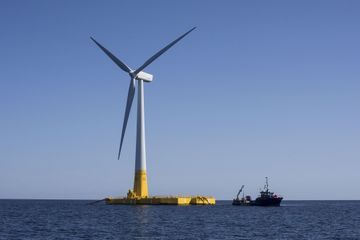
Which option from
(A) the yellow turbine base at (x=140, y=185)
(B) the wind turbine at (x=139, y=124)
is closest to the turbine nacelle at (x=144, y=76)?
(B) the wind turbine at (x=139, y=124)

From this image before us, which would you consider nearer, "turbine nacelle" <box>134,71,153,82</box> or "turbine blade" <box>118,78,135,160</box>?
"turbine blade" <box>118,78,135,160</box>

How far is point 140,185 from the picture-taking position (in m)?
188

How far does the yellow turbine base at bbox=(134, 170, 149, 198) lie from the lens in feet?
610

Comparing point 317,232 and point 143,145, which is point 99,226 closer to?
point 317,232

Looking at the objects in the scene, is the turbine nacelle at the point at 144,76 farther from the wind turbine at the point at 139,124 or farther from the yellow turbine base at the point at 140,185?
the yellow turbine base at the point at 140,185

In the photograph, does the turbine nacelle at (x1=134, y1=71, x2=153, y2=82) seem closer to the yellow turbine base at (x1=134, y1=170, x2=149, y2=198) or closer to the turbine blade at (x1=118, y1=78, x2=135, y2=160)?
the turbine blade at (x1=118, y1=78, x2=135, y2=160)

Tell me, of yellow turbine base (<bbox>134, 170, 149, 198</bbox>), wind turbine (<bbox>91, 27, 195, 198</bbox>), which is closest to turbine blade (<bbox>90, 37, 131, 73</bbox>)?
wind turbine (<bbox>91, 27, 195, 198</bbox>)

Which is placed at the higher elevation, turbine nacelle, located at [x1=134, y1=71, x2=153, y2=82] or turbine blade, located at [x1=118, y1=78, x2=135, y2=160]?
turbine nacelle, located at [x1=134, y1=71, x2=153, y2=82]

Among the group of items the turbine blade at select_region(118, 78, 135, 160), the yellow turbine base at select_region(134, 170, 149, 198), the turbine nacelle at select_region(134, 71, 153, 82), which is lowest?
the yellow turbine base at select_region(134, 170, 149, 198)

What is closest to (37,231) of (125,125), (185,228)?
(185,228)

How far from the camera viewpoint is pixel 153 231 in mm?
96000

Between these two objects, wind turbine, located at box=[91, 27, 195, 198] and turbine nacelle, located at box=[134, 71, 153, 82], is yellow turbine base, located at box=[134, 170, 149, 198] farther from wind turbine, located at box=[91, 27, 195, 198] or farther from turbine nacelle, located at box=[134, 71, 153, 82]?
turbine nacelle, located at box=[134, 71, 153, 82]

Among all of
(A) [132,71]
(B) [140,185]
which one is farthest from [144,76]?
(B) [140,185]

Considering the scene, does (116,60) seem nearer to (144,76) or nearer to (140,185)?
(144,76)
